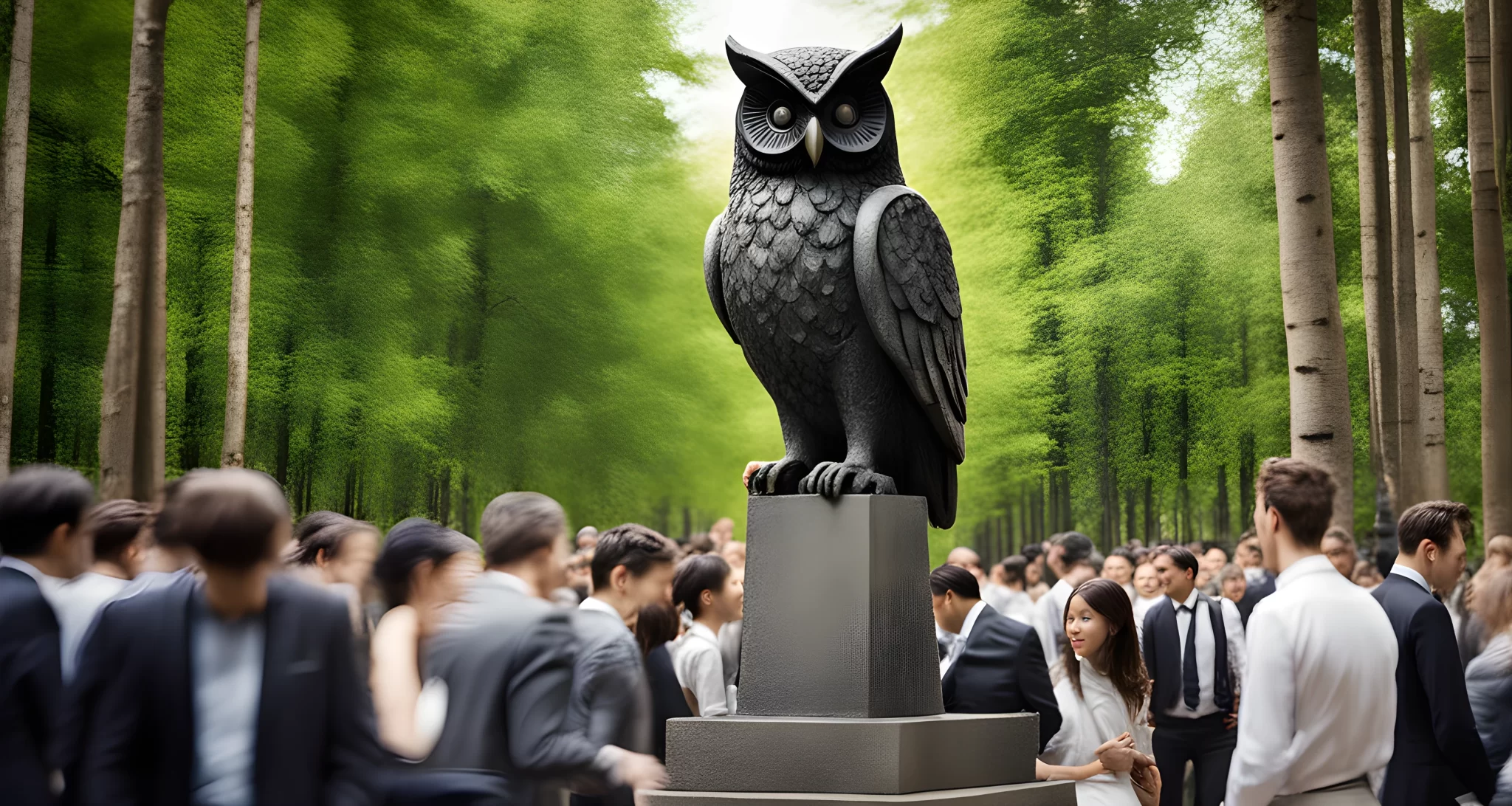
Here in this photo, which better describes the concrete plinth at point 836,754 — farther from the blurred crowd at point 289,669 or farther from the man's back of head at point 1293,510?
the man's back of head at point 1293,510

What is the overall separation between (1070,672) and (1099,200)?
13.4m

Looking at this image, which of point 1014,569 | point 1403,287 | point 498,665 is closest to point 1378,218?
point 1403,287

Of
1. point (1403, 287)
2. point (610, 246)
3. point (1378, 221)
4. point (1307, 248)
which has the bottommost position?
point (1307, 248)

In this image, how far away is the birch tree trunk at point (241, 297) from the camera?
1450 cm

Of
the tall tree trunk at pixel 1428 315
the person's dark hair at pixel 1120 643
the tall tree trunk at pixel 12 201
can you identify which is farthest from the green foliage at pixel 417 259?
the person's dark hair at pixel 1120 643

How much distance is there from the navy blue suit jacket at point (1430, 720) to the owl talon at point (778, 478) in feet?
6.44

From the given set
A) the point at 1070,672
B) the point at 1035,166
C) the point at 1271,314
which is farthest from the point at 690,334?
the point at 1070,672

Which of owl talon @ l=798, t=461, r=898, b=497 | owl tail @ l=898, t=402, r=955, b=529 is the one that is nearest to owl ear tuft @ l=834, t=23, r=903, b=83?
owl tail @ l=898, t=402, r=955, b=529

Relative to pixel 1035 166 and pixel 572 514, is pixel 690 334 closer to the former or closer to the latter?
pixel 572 514

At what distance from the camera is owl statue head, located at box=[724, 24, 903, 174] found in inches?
166

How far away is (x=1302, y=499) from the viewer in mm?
3682

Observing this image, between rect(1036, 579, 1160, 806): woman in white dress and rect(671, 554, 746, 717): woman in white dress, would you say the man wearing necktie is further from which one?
rect(671, 554, 746, 717): woman in white dress

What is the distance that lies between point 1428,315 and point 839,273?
1205 cm

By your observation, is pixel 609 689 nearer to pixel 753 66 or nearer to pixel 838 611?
pixel 838 611
